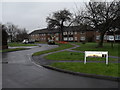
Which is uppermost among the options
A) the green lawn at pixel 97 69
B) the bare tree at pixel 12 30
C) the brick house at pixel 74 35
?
the bare tree at pixel 12 30

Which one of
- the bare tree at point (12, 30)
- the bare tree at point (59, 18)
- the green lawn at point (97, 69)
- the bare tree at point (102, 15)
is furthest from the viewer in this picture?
the bare tree at point (12, 30)

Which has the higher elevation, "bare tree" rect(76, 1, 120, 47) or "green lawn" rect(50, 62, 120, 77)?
"bare tree" rect(76, 1, 120, 47)

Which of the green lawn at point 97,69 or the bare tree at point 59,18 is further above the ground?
the bare tree at point 59,18

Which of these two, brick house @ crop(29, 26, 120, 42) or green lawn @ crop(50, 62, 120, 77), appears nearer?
green lawn @ crop(50, 62, 120, 77)

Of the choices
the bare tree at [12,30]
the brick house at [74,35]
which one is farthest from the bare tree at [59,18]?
the bare tree at [12,30]

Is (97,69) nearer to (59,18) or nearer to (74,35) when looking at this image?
(59,18)

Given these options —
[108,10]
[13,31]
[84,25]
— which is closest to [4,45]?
[84,25]

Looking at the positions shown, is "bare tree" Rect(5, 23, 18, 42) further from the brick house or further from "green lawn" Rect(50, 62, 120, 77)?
"green lawn" Rect(50, 62, 120, 77)

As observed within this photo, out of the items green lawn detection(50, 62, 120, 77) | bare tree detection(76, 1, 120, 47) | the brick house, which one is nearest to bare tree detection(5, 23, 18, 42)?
the brick house

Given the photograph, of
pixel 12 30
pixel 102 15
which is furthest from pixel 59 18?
pixel 12 30

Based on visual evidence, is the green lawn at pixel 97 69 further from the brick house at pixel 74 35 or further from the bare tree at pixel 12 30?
the bare tree at pixel 12 30

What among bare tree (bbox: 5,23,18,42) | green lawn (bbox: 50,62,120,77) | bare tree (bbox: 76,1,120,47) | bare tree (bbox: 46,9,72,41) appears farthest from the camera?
bare tree (bbox: 5,23,18,42)

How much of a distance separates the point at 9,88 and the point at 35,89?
3.66 ft

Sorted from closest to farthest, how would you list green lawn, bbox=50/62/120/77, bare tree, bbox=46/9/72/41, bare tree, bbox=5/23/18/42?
1. green lawn, bbox=50/62/120/77
2. bare tree, bbox=46/9/72/41
3. bare tree, bbox=5/23/18/42
